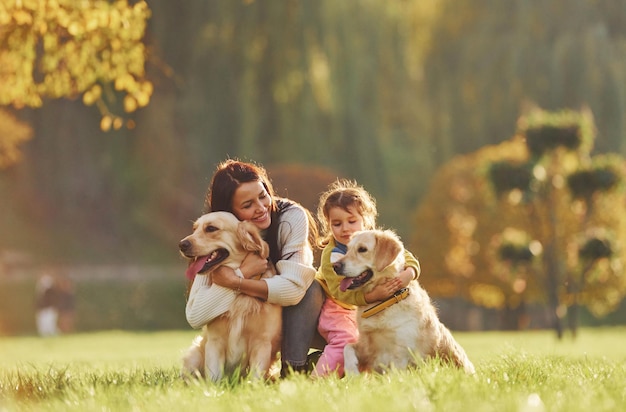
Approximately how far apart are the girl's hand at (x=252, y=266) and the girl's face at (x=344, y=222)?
61 cm

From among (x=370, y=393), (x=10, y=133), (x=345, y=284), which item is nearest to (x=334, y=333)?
(x=345, y=284)

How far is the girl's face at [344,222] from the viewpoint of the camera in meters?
6.87

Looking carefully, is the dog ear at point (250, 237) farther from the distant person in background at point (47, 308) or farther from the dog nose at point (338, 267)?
the distant person in background at point (47, 308)

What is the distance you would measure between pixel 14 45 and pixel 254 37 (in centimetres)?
1473

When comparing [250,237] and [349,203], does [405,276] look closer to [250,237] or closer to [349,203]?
[349,203]

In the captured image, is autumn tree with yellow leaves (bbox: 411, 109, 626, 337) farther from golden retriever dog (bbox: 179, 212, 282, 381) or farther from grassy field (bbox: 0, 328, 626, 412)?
grassy field (bbox: 0, 328, 626, 412)

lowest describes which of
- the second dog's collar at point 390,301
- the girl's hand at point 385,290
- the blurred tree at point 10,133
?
the second dog's collar at point 390,301

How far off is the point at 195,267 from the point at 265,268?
0.44 m

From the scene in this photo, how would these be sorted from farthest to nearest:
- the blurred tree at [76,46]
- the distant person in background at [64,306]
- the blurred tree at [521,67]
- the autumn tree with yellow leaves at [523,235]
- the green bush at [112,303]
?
the green bush at [112,303] < the blurred tree at [521,67] < the distant person in background at [64,306] < the autumn tree with yellow leaves at [523,235] < the blurred tree at [76,46]

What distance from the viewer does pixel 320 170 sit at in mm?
26250

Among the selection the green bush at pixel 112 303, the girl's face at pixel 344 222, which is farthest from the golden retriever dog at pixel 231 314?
the green bush at pixel 112 303

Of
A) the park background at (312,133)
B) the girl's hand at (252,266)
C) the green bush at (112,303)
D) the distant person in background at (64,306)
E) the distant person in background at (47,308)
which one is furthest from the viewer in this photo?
the green bush at (112,303)

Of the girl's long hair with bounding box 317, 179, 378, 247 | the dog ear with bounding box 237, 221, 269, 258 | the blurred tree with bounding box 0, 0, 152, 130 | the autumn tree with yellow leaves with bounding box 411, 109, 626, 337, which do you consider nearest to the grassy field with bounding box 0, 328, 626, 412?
the dog ear with bounding box 237, 221, 269, 258

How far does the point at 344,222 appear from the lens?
6.89 meters
